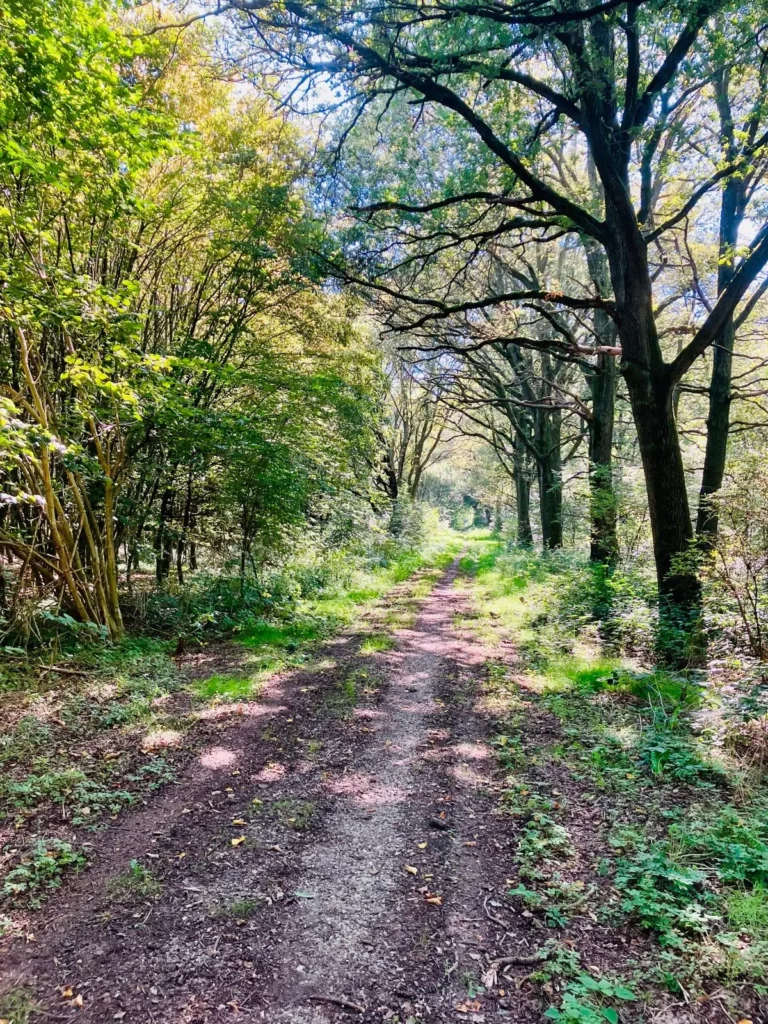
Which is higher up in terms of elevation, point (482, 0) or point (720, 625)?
point (482, 0)

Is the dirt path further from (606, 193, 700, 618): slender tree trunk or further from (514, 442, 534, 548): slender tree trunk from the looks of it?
(514, 442, 534, 548): slender tree trunk

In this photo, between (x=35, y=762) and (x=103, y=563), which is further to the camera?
(x=103, y=563)

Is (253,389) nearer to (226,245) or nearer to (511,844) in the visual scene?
(226,245)

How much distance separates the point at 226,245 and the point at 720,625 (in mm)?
8841

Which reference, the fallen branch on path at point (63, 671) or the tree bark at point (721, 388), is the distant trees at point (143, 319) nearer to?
the fallen branch on path at point (63, 671)

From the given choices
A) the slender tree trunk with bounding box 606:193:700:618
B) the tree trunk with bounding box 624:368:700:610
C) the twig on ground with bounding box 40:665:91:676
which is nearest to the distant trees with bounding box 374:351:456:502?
the slender tree trunk with bounding box 606:193:700:618

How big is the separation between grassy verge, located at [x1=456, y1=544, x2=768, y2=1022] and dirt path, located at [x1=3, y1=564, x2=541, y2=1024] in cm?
26

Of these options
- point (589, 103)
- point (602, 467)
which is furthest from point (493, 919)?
point (602, 467)

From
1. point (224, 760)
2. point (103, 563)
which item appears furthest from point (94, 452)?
point (224, 760)

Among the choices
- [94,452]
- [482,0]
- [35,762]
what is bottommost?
[35,762]

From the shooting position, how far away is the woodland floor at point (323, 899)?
2354 mm

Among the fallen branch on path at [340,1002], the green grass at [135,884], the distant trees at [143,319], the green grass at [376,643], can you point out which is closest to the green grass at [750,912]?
the fallen branch on path at [340,1002]

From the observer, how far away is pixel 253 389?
33.4 feet

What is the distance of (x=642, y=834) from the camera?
3385mm
